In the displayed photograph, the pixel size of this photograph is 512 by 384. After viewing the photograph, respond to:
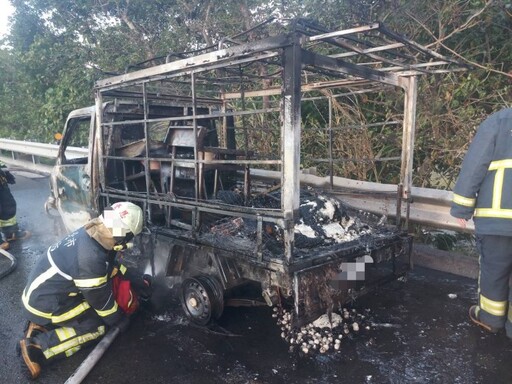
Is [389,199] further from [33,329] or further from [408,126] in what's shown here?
[33,329]

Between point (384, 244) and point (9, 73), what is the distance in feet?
48.7

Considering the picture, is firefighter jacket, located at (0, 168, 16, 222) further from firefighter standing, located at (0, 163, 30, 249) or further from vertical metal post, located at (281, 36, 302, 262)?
vertical metal post, located at (281, 36, 302, 262)

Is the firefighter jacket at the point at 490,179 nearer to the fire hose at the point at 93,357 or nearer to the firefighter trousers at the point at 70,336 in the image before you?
the fire hose at the point at 93,357

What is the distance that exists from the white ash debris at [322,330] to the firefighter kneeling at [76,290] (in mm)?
1392

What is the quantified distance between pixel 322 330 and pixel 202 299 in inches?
40.5

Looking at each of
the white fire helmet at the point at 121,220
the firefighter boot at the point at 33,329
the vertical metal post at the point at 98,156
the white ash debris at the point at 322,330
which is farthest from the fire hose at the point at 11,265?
the white ash debris at the point at 322,330

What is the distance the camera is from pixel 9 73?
1370cm

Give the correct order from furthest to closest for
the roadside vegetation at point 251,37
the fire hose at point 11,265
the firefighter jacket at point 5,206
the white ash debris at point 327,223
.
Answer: the firefighter jacket at point 5,206
the roadside vegetation at point 251,37
the fire hose at point 11,265
the white ash debris at point 327,223

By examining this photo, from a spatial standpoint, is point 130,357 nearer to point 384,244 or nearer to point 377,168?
point 384,244

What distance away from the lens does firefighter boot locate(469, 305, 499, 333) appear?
3149 mm

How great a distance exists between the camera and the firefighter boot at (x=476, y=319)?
10.3ft

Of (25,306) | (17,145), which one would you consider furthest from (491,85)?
(17,145)

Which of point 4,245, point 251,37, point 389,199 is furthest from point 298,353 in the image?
point 251,37

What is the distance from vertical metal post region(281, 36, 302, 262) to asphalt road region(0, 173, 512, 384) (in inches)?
33.4
